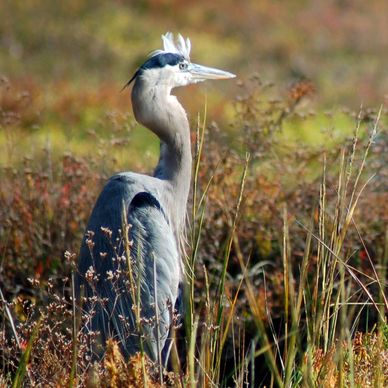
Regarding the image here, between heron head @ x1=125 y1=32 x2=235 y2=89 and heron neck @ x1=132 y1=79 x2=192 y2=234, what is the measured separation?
0.16ft

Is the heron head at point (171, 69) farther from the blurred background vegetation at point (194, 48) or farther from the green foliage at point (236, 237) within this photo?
the blurred background vegetation at point (194, 48)

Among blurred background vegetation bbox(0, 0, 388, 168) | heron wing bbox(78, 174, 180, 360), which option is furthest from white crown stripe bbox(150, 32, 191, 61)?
blurred background vegetation bbox(0, 0, 388, 168)

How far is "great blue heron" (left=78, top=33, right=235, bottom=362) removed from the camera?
4.38 meters

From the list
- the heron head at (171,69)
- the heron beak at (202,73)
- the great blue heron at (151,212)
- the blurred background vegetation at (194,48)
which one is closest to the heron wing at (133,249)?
the great blue heron at (151,212)

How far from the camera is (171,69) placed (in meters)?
4.85

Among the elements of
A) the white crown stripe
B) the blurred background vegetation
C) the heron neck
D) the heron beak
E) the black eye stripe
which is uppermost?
the white crown stripe

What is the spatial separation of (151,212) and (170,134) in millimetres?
441

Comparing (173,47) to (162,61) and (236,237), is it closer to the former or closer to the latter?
(162,61)

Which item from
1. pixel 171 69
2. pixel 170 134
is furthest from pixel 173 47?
pixel 170 134

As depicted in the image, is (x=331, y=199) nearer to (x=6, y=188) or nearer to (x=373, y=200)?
(x=373, y=200)

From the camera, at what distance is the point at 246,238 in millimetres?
5895

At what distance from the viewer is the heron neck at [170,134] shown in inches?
186

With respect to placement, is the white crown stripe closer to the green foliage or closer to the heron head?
the heron head

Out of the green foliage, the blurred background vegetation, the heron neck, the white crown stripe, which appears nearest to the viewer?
the green foliage
